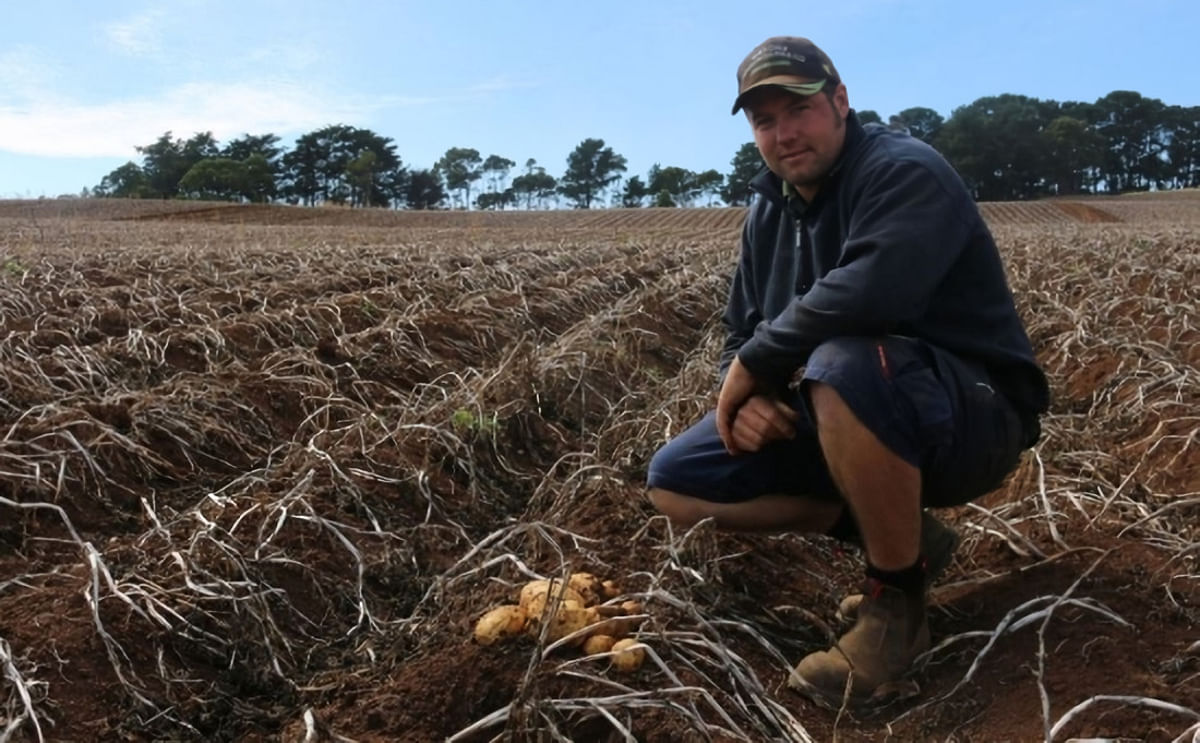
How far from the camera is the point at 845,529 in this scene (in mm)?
2520

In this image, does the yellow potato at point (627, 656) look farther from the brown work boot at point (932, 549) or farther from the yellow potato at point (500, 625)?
the brown work boot at point (932, 549)

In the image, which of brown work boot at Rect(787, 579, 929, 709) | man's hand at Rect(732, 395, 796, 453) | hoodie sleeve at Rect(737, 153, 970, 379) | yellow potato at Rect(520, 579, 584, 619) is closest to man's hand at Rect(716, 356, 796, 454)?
man's hand at Rect(732, 395, 796, 453)

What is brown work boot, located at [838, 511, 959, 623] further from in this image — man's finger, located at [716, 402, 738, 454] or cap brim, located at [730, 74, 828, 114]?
cap brim, located at [730, 74, 828, 114]

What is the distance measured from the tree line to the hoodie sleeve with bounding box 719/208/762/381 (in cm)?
5050

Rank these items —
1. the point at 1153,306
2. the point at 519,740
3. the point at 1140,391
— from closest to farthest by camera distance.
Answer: the point at 519,740
the point at 1140,391
the point at 1153,306

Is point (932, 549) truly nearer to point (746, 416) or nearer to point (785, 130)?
point (746, 416)

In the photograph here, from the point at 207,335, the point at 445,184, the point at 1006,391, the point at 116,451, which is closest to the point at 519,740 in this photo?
the point at 1006,391

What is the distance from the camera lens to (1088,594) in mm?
2283

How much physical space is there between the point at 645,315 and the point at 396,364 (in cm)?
185

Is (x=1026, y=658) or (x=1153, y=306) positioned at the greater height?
(x=1153, y=306)

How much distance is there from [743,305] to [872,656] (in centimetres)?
103

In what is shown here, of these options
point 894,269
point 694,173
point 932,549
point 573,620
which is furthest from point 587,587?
point 694,173

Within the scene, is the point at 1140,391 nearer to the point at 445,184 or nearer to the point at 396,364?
the point at 396,364

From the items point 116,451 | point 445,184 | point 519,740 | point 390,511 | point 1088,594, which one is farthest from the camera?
point 445,184
